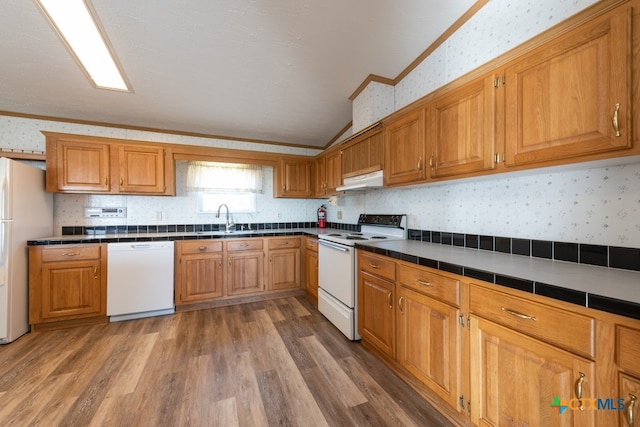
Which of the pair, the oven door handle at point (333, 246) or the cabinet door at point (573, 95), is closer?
the cabinet door at point (573, 95)

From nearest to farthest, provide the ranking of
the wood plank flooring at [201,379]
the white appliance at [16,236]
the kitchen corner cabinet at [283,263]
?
1. the wood plank flooring at [201,379]
2. the white appliance at [16,236]
3. the kitchen corner cabinet at [283,263]

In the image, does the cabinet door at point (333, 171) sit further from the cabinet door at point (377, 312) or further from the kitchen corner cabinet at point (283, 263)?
the cabinet door at point (377, 312)

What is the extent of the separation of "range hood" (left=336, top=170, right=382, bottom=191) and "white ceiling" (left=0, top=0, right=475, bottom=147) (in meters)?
1.03

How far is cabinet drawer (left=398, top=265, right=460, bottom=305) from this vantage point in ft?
4.39


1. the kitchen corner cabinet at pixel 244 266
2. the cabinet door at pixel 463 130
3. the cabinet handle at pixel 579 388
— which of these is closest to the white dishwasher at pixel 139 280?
the kitchen corner cabinet at pixel 244 266

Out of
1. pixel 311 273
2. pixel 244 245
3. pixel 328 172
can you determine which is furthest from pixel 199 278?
pixel 328 172

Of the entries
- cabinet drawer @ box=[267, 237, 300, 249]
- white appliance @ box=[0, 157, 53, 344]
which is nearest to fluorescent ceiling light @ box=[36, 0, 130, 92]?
white appliance @ box=[0, 157, 53, 344]

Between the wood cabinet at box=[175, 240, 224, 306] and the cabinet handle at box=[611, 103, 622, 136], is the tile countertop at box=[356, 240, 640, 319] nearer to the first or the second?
the cabinet handle at box=[611, 103, 622, 136]

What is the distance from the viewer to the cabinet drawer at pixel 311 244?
10.5 ft

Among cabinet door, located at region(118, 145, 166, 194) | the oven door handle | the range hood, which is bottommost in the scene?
the oven door handle

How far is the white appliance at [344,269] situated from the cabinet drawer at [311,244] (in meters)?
0.28

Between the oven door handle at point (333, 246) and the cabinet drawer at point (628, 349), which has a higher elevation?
the oven door handle at point (333, 246)

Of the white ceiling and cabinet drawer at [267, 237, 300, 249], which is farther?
cabinet drawer at [267, 237, 300, 249]

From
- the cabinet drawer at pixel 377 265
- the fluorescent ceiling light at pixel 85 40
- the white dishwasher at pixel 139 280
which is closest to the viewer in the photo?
the fluorescent ceiling light at pixel 85 40
